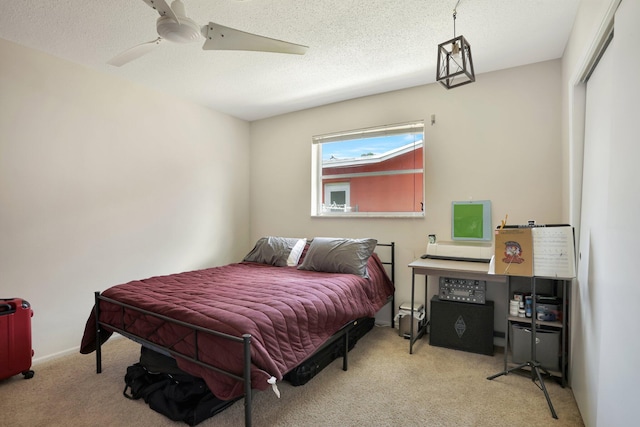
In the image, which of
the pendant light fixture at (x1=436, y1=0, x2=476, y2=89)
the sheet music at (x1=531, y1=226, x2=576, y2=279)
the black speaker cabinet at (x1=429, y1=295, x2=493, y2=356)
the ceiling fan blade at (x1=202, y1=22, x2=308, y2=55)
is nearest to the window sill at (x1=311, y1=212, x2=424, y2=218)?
the black speaker cabinet at (x1=429, y1=295, x2=493, y2=356)

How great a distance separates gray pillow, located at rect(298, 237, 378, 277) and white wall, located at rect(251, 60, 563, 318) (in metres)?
0.51

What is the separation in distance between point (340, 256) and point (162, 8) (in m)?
2.35

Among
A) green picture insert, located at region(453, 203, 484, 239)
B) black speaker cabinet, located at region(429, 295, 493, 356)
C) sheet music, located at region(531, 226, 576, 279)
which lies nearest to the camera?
sheet music, located at region(531, 226, 576, 279)

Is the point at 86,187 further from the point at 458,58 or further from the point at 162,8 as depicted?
the point at 458,58

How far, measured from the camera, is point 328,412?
76.6 inches

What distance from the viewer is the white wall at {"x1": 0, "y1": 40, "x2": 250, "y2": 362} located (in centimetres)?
254

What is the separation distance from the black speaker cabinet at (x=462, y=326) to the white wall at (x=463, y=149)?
37 centimetres

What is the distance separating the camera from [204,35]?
178 cm

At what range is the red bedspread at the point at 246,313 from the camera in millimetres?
1671

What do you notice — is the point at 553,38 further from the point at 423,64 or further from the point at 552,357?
the point at 552,357

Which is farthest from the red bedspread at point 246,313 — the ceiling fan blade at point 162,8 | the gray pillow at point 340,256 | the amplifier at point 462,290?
the ceiling fan blade at point 162,8

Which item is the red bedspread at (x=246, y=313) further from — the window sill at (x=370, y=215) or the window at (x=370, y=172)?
the window at (x=370, y=172)

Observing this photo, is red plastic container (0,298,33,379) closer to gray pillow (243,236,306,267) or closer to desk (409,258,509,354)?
gray pillow (243,236,306,267)

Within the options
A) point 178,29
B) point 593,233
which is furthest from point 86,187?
point 593,233
